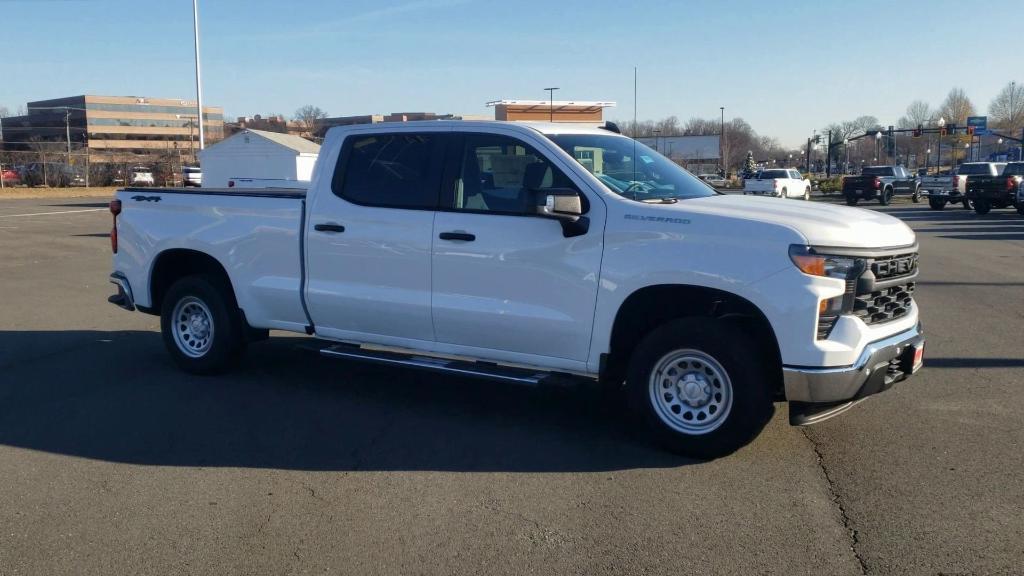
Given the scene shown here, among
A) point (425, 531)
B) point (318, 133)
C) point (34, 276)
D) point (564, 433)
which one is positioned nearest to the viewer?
point (425, 531)

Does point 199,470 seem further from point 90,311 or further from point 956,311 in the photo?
point 956,311

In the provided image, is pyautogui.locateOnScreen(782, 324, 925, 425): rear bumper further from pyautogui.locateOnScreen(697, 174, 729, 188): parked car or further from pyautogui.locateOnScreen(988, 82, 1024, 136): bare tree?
pyautogui.locateOnScreen(988, 82, 1024, 136): bare tree

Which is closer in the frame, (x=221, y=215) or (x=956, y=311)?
(x=221, y=215)

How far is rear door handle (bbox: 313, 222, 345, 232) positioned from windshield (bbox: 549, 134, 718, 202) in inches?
67.5

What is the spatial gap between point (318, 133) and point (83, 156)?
63810mm

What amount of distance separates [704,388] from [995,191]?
3159cm

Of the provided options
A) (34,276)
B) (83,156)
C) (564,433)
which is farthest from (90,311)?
(83,156)

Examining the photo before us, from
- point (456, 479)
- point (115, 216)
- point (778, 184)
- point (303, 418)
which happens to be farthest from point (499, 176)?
point (778, 184)

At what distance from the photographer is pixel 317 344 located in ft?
23.1

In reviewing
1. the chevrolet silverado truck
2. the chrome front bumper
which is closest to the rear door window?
the chrome front bumper

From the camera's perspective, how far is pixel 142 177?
2282 inches

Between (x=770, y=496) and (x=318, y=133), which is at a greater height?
(x=318, y=133)

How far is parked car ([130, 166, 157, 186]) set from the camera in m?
56.7

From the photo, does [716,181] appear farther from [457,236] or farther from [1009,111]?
[1009,111]
